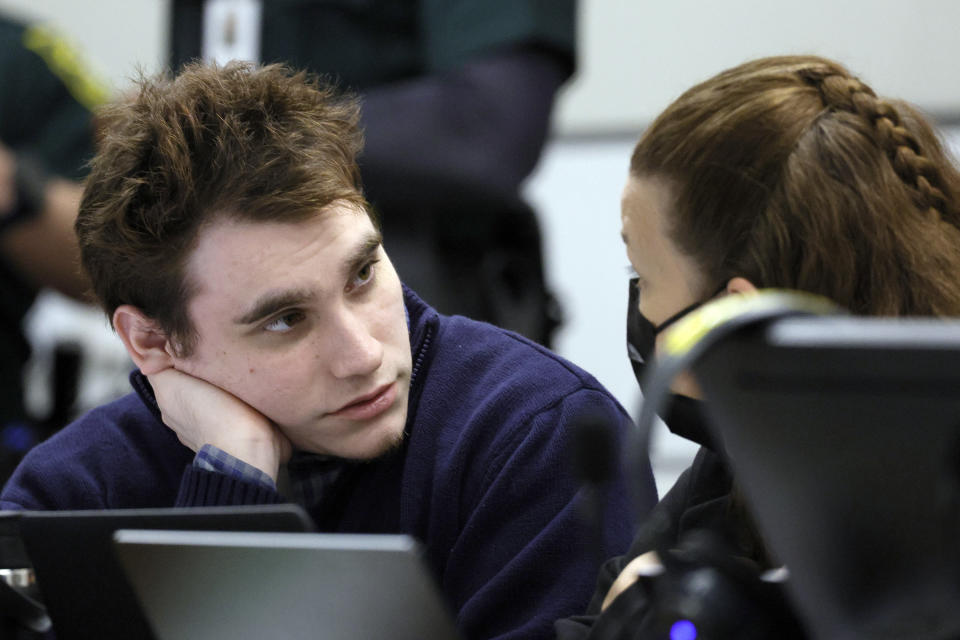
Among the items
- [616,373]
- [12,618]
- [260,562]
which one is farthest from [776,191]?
[616,373]

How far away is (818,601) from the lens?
70 centimetres

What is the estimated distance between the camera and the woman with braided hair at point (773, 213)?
45.4 inches

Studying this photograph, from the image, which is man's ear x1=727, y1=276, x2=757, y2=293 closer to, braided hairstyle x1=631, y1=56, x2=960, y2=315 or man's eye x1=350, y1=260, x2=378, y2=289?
braided hairstyle x1=631, y1=56, x2=960, y2=315

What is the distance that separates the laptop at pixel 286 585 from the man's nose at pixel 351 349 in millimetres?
438

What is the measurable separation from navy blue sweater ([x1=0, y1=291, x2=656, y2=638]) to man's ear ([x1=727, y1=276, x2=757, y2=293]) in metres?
0.21

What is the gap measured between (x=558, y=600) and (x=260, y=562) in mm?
479

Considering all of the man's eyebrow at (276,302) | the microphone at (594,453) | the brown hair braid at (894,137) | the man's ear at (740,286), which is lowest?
the man's eyebrow at (276,302)

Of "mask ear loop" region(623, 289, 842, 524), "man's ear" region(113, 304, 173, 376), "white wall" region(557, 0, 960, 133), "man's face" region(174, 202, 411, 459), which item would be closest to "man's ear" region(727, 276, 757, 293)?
"man's face" region(174, 202, 411, 459)

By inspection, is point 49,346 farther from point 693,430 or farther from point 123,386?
point 693,430

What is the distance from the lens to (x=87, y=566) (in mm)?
1054

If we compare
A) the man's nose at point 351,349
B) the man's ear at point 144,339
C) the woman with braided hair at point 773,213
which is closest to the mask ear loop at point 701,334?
the woman with braided hair at point 773,213

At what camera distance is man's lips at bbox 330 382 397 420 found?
1362mm

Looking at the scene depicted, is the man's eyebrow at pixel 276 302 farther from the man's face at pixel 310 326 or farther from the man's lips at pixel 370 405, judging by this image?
the man's lips at pixel 370 405

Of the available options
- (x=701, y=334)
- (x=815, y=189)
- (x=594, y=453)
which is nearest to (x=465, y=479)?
(x=815, y=189)
